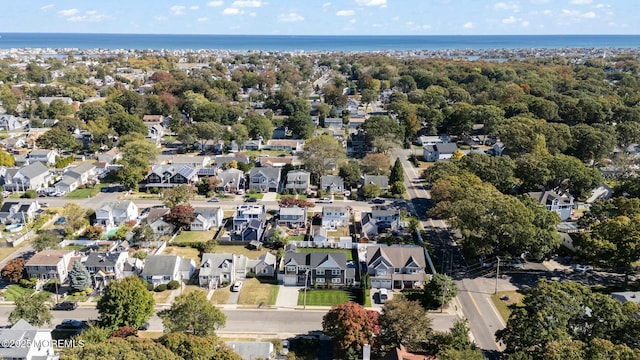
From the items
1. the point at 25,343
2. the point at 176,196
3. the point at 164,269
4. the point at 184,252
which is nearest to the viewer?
the point at 25,343

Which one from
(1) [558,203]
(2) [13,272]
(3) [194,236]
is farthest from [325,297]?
(1) [558,203]

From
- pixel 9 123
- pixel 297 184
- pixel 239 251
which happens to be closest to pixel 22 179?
pixel 239 251

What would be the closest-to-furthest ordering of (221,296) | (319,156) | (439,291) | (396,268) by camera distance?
(439,291) < (221,296) < (396,268) < (319,156)

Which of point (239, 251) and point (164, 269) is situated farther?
point (239, 251)

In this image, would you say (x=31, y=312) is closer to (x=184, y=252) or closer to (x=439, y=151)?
(x=184, y=252)

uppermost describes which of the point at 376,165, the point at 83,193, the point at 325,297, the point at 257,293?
the point at 376,165

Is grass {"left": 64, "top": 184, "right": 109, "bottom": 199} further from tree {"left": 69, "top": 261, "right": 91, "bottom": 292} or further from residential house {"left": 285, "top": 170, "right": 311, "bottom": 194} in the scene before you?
residential house {"left": 285, "top": 170, "right": 311, "bottom": 194}

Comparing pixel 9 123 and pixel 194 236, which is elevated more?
pixel 9 123
